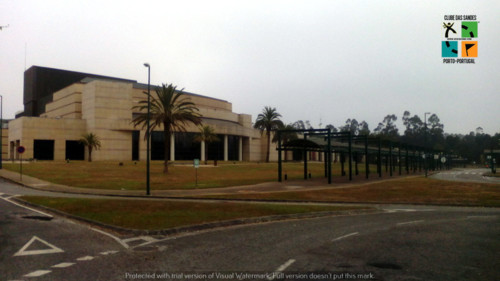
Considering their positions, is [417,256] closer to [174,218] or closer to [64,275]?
[64,275]

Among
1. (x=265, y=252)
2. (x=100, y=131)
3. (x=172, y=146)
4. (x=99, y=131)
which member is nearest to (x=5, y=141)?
(x=99, y=131)

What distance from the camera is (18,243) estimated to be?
38.4ft

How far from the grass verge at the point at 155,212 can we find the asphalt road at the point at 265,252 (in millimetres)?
1361

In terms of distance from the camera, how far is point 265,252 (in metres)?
10.3

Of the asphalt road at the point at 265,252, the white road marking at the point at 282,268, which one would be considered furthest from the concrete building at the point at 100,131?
the white road marking at the point at 282,268

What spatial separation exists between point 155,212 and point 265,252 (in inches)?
357

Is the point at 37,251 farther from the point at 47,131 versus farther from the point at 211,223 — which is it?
the point at 47,131

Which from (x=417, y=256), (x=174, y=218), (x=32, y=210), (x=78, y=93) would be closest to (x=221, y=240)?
(x=174, y=218)

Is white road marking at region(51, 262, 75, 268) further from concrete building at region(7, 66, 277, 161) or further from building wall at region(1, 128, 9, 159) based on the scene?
building wall at region(1, 128, 9, 159)

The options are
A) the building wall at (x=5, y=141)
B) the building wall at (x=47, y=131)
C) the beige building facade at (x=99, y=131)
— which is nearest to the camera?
the building wall at (x=47, y=131)

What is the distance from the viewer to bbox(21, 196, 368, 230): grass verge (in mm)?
15163

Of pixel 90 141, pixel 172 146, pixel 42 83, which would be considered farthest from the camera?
pixel 42 83

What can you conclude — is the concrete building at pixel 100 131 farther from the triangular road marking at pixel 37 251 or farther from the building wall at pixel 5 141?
the triangular road marking at pixel 37 251

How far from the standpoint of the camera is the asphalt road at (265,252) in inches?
324
